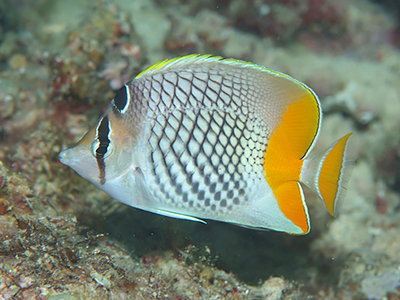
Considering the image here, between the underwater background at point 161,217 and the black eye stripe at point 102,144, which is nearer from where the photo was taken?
the black eye stripe at point 102,144

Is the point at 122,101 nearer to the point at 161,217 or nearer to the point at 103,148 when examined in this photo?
the point at 103,148

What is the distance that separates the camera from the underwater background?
1881mm

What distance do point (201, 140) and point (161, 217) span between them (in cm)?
106

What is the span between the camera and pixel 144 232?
7.88ft

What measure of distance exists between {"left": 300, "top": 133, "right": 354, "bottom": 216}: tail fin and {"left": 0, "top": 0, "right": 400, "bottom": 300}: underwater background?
0.47 meters

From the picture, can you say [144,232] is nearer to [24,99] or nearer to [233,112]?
[233,112]

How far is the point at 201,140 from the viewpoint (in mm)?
1633

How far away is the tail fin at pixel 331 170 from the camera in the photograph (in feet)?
5.64

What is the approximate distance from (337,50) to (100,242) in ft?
13.5

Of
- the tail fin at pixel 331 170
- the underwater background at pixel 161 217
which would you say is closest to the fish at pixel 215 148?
the tail fin at pixel 331 170

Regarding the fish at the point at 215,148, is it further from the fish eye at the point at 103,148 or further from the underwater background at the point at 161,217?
the underwater background at the point at 161,217

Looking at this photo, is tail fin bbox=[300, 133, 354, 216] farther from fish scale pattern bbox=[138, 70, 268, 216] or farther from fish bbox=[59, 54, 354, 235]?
fish scale pattern bbox=[138, 70, 268, 216]

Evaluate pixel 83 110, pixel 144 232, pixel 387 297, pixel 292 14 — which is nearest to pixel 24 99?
pixel 83 110

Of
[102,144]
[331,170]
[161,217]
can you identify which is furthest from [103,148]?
[331,170]
